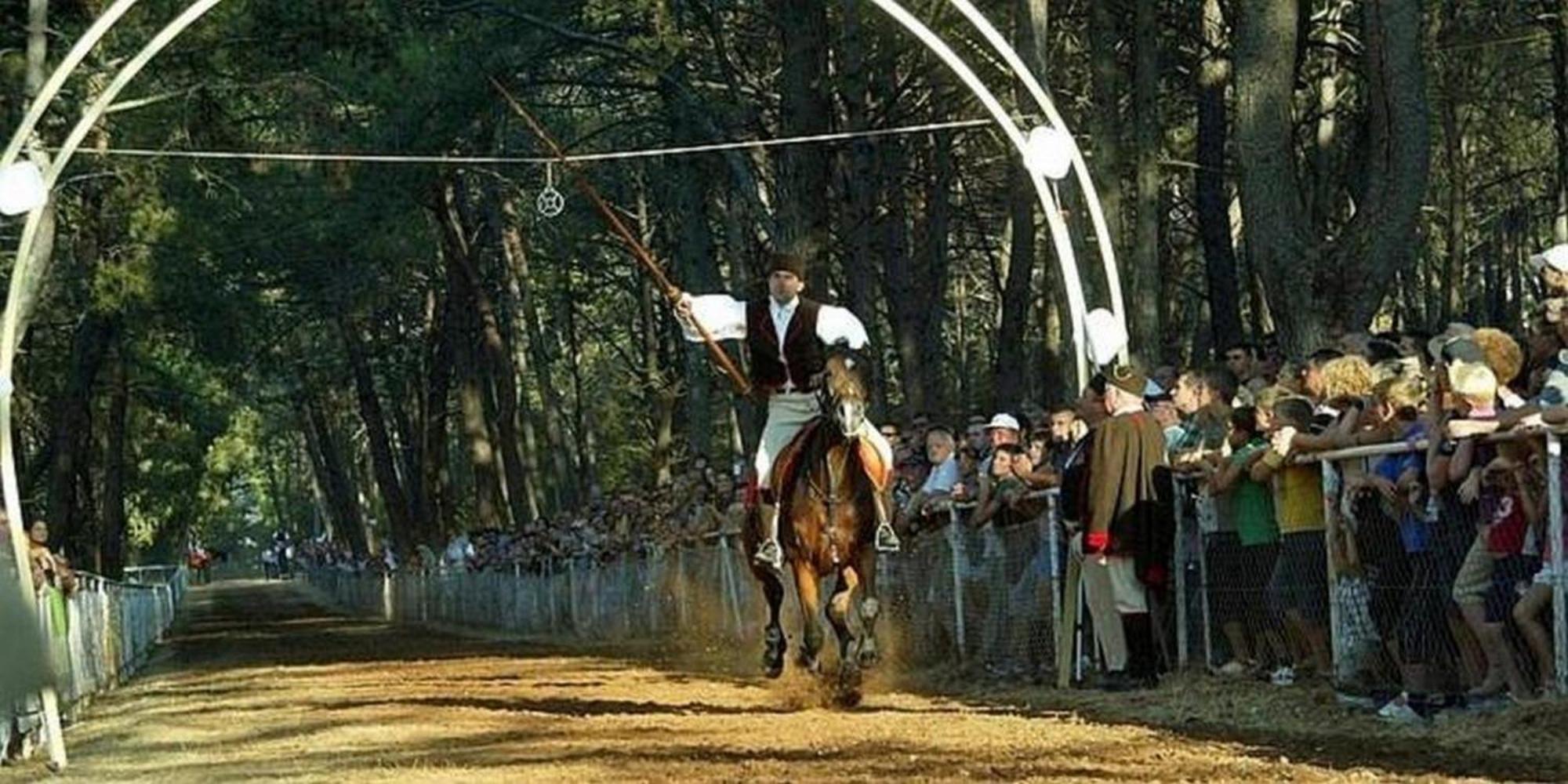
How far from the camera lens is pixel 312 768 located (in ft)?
44.5

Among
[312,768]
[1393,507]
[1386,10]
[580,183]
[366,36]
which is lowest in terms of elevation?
[312,768]

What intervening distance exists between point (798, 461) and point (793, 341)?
0.72m

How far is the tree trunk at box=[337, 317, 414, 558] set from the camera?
5997 cm

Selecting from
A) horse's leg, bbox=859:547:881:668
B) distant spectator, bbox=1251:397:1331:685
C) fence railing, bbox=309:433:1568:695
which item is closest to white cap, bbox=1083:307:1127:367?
fence railing, bbox=309:433:1568:695

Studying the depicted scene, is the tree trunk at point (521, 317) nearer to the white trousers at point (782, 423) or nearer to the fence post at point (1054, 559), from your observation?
the fence post at point (1054, 559)

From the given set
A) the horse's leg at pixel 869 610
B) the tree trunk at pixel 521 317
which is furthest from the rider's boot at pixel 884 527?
the tree trunk at pixel 521 317

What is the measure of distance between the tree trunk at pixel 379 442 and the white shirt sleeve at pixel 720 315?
41.6 meters

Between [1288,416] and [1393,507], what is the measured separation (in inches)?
60.1

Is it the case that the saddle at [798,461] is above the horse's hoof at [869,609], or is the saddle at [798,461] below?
above

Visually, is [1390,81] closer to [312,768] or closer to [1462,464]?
[1462,464]

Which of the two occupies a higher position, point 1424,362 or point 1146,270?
point 1146,270

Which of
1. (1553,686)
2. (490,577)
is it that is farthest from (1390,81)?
(490,577)

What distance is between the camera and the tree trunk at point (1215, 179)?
98.3ft

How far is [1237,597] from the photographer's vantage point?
48.4 feet
